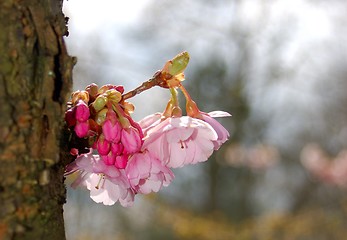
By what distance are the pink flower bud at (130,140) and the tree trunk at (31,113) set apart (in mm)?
148

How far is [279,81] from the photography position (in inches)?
380

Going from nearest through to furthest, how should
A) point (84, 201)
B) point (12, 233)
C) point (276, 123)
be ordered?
point (12, 233)
point (84, 201)
point (276, 123)

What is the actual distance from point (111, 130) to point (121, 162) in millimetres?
77

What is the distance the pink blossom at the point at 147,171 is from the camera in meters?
0.95

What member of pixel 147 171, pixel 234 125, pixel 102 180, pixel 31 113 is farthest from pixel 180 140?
pixel 234 125

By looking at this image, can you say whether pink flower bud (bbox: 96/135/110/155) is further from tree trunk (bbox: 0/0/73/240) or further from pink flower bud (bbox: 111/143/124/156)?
tree trunk (bbox: 0/0/73/240)

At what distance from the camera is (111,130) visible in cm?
90

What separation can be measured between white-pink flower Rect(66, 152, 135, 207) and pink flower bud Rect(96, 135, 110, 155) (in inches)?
1.2

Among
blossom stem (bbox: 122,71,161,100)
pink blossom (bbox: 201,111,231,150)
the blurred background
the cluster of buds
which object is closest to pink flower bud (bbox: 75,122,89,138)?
the cluster of buds

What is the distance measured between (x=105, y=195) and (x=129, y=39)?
885 centimetres

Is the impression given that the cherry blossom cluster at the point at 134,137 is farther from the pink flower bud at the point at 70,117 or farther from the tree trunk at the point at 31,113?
the tree trunk at the point at 31,113

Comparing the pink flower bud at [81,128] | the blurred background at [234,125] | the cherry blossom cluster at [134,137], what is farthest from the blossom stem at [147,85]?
the blurred background at [234,125]

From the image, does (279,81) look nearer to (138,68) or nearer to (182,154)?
(138,68)

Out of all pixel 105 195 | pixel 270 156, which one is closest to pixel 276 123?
pixel 270 156
